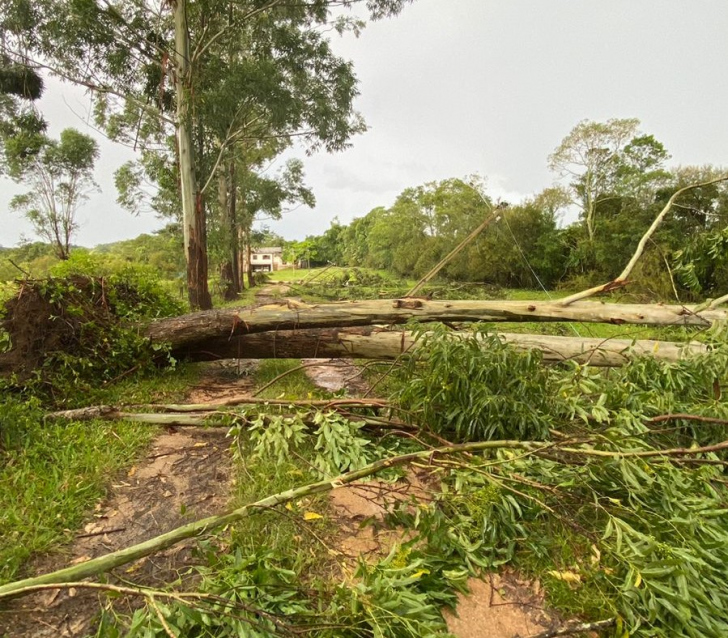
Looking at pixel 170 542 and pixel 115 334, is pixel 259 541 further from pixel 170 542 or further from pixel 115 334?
pixel 115 334

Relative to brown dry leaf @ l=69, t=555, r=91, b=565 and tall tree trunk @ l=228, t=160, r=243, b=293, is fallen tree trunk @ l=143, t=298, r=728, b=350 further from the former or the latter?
tall tree trunk @ l=228, t=160, r=243, b=293

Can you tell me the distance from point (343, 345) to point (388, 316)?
2.18 feet

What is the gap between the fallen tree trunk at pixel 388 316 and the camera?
4543 mm

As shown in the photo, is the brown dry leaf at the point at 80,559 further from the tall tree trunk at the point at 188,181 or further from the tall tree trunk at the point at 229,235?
the tall tree trunk at the point at 229,235

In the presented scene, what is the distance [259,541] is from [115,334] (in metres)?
3.32

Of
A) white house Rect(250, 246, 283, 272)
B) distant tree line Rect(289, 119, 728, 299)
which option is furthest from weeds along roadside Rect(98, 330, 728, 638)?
white house Rect(250, 246, 283, 272)

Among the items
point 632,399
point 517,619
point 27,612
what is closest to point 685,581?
point 517,619

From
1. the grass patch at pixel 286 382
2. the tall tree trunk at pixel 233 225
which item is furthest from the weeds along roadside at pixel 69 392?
the tall tree trunk at pixel 233 225

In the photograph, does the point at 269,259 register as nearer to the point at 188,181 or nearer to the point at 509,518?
the point at 188,181

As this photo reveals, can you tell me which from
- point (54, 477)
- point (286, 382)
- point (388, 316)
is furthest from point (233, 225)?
point (54, 477)

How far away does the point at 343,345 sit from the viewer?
4766mm

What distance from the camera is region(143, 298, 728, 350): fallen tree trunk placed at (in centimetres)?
454

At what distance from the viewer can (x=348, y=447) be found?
2600 mm

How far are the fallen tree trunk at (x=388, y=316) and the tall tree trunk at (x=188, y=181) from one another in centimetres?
485
